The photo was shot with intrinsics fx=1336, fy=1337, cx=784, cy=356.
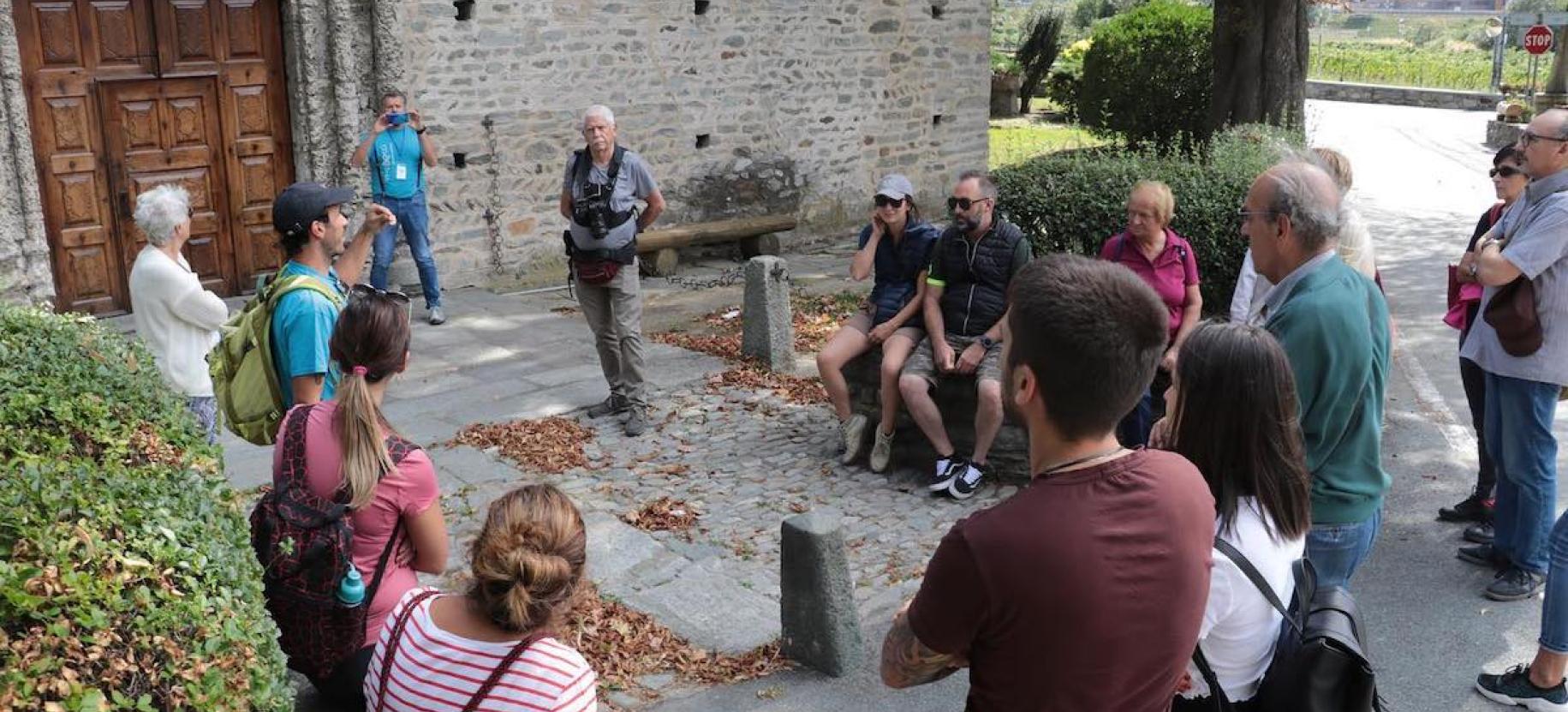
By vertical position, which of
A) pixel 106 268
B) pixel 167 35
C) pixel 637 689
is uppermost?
pixel 167 35

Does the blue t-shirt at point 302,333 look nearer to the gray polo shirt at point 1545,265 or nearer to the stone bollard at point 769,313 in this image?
the gray polo shirt at point 1545,265

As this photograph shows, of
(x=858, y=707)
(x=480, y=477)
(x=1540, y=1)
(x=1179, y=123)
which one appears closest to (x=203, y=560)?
(x=858, y=707)

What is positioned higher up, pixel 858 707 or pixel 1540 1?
pixel 1540 1

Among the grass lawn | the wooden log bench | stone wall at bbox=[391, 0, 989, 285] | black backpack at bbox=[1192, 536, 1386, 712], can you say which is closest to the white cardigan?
black backpack at bbox=[1192, 536, 1386, 712]

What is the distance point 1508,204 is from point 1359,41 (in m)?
57.9

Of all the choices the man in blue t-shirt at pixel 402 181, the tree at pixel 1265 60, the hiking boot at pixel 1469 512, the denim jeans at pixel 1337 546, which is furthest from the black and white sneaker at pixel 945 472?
the tree at pixel 1265 60

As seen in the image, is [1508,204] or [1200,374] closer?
[1200,374]

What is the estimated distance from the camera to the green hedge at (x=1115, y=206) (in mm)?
9039

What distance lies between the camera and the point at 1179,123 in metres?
18.8

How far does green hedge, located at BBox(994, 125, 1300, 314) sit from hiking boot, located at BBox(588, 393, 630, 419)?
302cm

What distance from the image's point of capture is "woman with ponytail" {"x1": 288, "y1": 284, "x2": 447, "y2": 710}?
139 inches

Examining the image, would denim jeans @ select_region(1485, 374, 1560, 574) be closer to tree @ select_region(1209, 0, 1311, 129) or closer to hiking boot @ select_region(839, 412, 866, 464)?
hiking boot @ select_region(839, 412, 866, 464)

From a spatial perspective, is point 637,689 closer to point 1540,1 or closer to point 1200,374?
point 1200,374

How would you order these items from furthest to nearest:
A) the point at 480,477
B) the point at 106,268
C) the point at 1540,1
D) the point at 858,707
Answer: the point at 1540,1 < the point at 106,268 < the point at 480,477 < the point at 858,707
